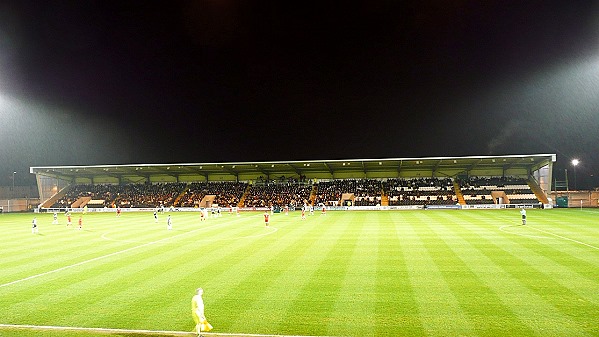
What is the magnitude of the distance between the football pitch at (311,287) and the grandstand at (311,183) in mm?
38076

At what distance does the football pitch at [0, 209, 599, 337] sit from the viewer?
904 cm

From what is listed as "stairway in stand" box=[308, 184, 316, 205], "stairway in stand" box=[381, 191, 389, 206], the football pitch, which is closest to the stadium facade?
"stairway in stand" box=[308, 184, 316, 205]

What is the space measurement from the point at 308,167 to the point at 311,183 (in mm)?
5109

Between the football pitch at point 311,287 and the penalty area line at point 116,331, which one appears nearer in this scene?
the penalty area line at point 116,331

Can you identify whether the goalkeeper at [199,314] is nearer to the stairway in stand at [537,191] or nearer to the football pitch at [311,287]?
the football pitch at [311,287]

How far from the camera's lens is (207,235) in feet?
86.3

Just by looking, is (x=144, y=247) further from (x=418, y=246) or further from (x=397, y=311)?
(x=397, y=311)

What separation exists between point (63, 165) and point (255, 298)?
208 feet

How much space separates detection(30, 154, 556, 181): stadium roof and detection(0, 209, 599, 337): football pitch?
121 ft

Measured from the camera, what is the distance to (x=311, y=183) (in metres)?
68.6

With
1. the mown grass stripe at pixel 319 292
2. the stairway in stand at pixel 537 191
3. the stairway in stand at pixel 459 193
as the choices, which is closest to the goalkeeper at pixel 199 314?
the mown grass stripe at pixel 319 292

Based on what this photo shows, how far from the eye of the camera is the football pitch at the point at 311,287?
29.7 feet

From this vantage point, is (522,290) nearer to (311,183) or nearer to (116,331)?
(116,331)

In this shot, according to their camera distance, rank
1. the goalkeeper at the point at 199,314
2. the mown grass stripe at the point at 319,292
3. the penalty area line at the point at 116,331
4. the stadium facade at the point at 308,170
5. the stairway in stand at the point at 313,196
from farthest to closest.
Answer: the stairway in stand at the point at 313,196 < the stadium facade at the point at 308,170 < the mown grass stripe at the point at 319,292 < the penalty area line at the point at 116,331 < the goalkeeper at the point at 199,314
